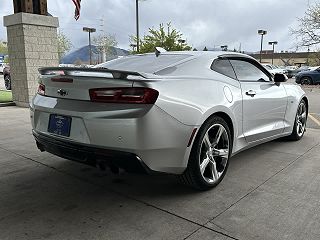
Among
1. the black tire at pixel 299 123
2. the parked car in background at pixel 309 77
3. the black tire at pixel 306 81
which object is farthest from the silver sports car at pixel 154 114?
the black tire at pixel 306 81

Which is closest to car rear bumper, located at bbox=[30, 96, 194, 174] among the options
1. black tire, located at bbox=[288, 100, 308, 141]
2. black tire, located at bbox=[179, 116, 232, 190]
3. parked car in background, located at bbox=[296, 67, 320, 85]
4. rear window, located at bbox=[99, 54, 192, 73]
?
black tire, located at bbox=[179, 116, 232, 190]

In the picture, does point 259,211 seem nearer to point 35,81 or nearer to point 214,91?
point 214,91

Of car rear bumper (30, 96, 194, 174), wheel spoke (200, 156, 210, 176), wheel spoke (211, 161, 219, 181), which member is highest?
car rear bumper (30, 96, 194, 174)

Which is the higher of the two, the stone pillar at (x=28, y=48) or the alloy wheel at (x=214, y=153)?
the stone pillar at (x=28, y=48)

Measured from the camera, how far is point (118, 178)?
376cm

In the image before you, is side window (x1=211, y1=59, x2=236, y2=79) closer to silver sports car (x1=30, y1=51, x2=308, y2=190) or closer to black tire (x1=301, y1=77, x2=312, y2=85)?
silver sports car (x1=30, y1=51, x2=308, y2=190)

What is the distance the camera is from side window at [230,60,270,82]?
13.3ft

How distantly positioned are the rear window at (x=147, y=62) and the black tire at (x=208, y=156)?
0.76 metres

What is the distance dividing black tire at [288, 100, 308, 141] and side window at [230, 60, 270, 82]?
121cm

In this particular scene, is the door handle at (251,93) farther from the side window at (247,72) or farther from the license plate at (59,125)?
the license plate at (59,125)

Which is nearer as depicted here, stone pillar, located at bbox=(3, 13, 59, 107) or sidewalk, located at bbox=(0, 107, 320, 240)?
sidewalk, located at bbox=(0, 107, 320, 240)

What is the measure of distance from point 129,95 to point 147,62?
45.1 inches

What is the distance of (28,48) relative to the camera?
9.16 m

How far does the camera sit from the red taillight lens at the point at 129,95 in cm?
274
